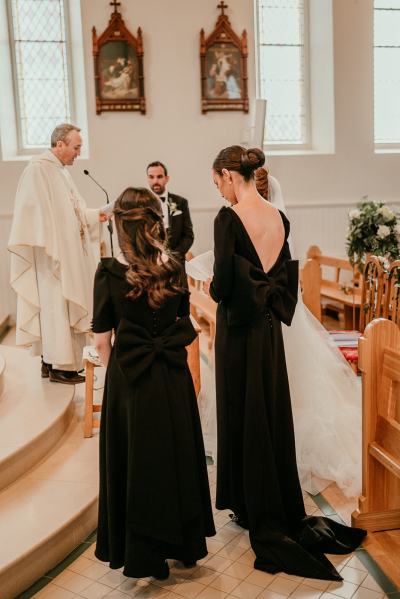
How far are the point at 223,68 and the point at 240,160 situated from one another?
21.0ft

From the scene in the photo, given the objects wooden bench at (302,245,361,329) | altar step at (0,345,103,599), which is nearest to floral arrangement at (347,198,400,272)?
wooden bench at (302,245,361,329)

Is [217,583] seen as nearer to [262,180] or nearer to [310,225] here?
[262,180]

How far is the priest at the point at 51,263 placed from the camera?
474 centimetres

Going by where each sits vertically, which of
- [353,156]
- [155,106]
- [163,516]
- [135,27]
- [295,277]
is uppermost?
[135,27]

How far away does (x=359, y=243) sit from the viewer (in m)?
6.77

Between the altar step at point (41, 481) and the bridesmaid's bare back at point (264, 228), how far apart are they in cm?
155

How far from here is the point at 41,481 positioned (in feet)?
12.0

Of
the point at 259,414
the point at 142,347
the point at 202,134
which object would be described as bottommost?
the point at 259,414

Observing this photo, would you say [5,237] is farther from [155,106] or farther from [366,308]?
[366,308]

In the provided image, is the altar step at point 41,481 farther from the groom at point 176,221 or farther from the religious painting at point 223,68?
the religious painting at point 223,68

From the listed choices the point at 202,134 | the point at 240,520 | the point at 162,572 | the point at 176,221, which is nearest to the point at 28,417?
the point at 240,520

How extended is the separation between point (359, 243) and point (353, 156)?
3304 mm

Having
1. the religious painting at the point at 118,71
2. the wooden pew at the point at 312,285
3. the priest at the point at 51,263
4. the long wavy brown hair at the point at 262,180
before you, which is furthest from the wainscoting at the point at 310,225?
the long wavy brown hair at the point at 262,180

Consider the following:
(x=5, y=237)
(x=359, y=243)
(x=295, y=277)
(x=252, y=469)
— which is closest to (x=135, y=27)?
(x=5, y=237)
